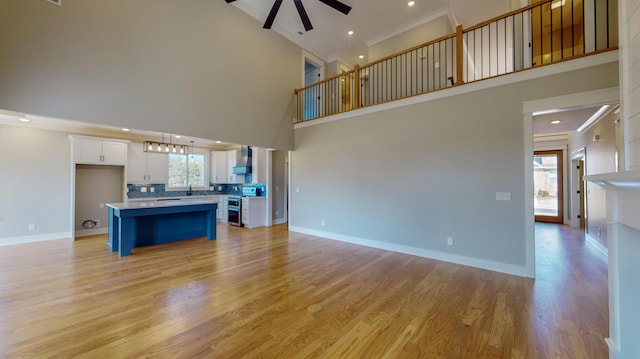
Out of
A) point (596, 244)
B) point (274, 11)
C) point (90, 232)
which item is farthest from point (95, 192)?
point (596, 244)

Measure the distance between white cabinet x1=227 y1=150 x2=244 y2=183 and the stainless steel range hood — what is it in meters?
0.26

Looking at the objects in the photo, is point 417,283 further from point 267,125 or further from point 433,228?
point 267,125

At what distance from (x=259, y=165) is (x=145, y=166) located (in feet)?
9.92

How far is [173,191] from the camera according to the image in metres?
7.36

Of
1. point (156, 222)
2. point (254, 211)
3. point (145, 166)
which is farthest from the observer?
point (254, 211)

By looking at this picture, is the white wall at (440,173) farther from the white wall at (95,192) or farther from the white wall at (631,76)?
the white wall at (95,192)

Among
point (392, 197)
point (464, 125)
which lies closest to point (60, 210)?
point (392, 197)

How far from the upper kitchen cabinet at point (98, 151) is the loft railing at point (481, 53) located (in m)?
4.54

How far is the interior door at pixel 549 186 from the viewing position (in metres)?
7.42

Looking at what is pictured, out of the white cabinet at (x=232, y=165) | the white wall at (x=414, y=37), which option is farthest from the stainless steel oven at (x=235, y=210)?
the white wall at (x=414, y=37)

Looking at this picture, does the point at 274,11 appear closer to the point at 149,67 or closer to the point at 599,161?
the point at 149,67

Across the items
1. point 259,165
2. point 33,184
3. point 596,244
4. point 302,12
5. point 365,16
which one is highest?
point 365,16

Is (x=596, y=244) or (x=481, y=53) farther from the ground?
(x=481, y=53)

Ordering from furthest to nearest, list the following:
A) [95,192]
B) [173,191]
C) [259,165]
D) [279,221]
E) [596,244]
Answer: [279,221]
[173,191]
[259,165]
[95,192]
[596,244]
